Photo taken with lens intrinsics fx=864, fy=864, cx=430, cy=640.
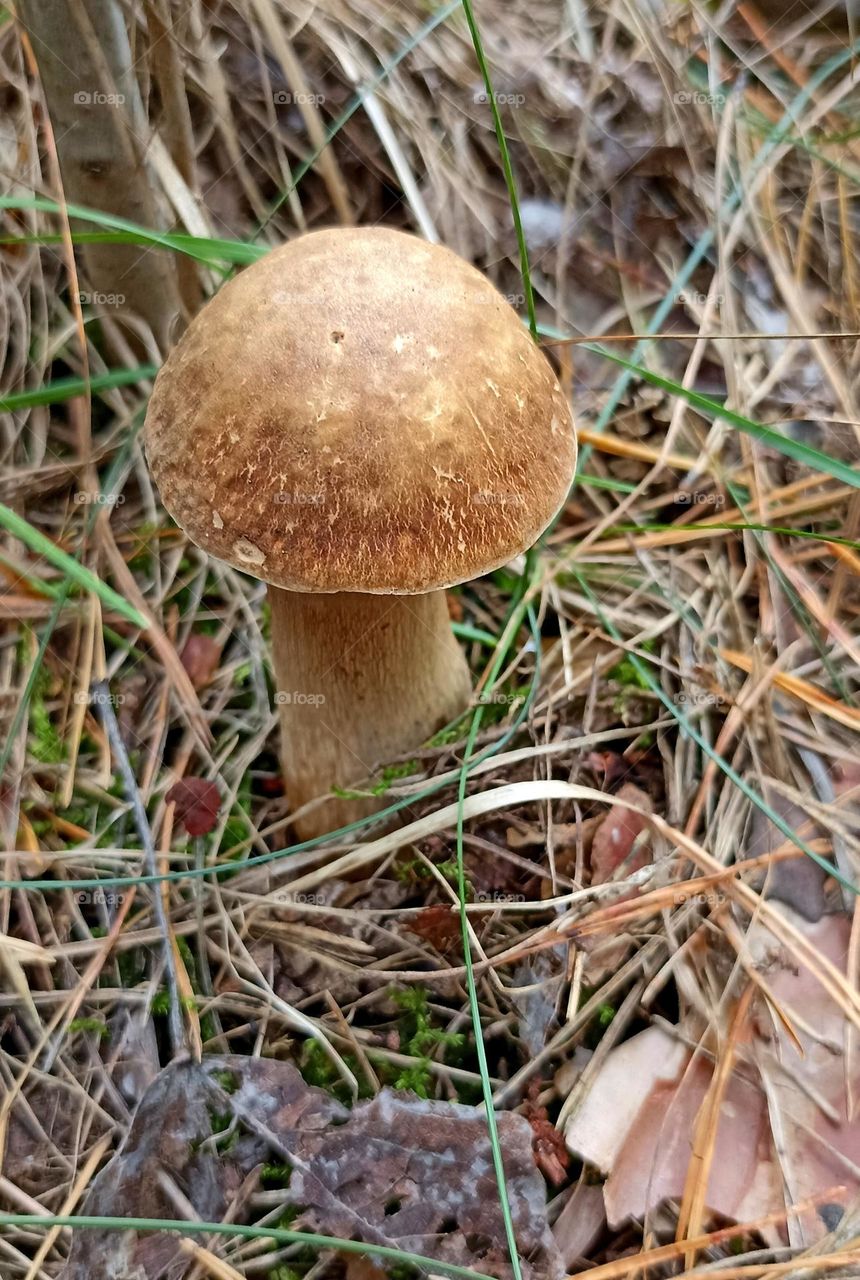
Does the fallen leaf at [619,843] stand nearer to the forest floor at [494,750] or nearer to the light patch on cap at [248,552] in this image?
the forest floor at [494,750]

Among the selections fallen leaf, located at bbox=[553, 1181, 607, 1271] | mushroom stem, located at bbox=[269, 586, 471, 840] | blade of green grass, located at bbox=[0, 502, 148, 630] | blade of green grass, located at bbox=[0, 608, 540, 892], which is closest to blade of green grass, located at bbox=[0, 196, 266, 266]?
blade of green grass, located at bbox=[0, 502, 148, 630]

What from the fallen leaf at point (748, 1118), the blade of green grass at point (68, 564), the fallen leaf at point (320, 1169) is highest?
the blade of green grass at point (68, 564)

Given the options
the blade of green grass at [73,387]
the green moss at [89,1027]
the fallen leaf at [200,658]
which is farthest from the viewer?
the fallen leaf at [200,658]

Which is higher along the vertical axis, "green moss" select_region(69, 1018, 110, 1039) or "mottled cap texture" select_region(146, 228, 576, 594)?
"mottled cap texture" select_region(146, 228, 576, 594)

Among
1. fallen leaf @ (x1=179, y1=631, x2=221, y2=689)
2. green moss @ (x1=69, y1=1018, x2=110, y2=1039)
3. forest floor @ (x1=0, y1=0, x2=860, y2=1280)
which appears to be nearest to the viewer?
forest floor @ (x1=0, y1=0, x2=860, y2=1280)

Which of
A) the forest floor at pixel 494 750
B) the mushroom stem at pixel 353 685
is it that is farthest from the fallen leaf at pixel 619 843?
the mushroom stem at pixel 353 685

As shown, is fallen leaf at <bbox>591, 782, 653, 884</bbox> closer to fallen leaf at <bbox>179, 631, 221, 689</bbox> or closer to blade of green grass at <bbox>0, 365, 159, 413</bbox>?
fallen leaf at <bbox>179, 631, 221, 689</bbox>

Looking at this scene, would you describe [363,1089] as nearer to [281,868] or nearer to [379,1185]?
[379,1185]
